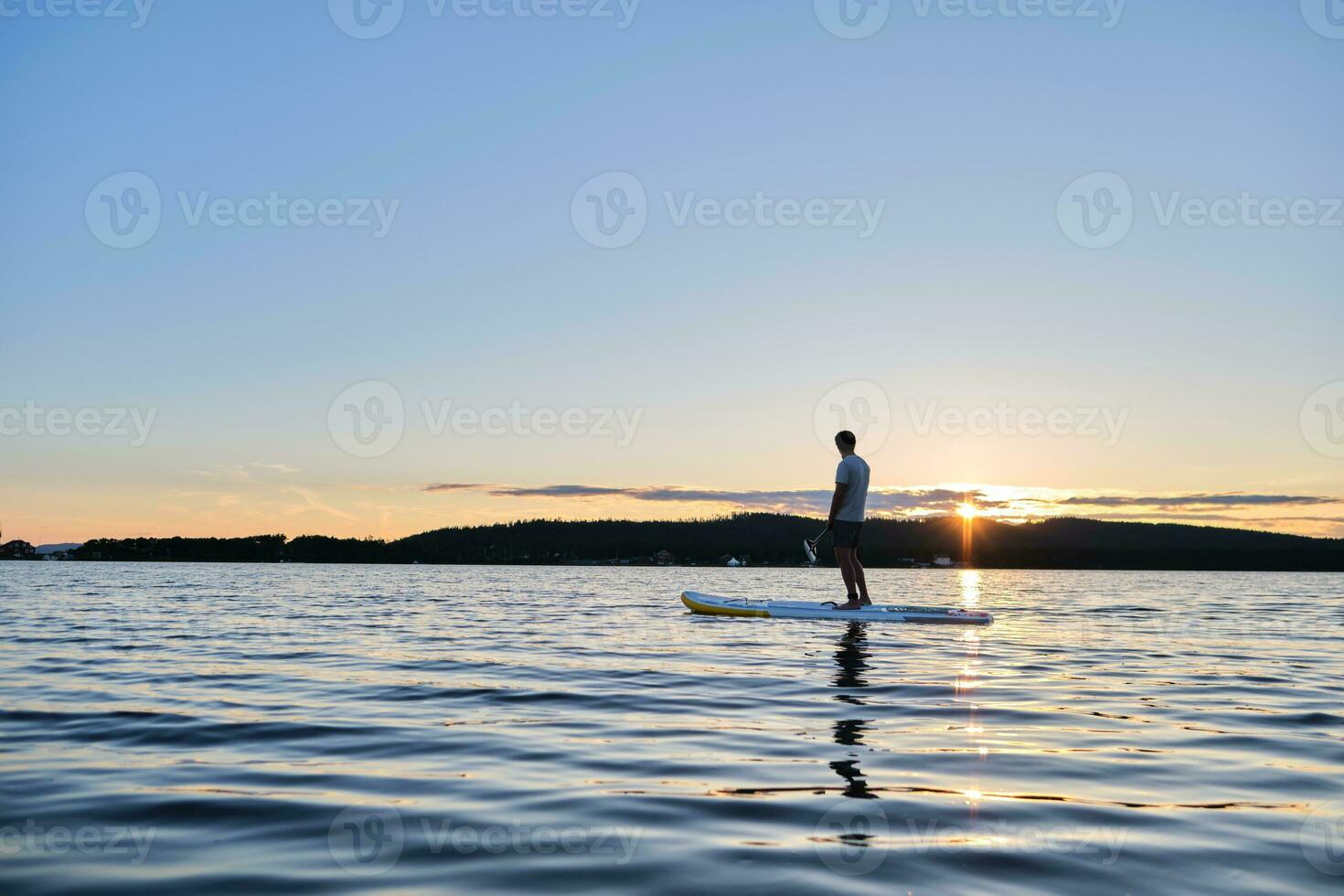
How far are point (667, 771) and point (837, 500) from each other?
1164cm

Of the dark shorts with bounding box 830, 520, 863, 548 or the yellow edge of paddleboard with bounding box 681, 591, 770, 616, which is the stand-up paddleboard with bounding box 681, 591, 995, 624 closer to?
the yellow edge of paddleboard with bounding box 681, 591, 770, 616

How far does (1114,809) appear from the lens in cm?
496

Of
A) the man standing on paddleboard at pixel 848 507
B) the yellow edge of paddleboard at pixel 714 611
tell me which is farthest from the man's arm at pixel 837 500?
the yellow edge of paddleboard at pixel 714 611

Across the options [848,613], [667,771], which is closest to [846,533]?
[848,613]

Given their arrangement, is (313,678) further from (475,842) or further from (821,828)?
(821,828)

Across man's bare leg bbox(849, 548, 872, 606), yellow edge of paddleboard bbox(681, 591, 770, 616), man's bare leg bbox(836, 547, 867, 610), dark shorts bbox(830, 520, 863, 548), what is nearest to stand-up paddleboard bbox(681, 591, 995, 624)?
yellow edge of paddleboard bbox(681, 591, 770, 616)

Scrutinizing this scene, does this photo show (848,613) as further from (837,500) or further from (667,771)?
(667,771)

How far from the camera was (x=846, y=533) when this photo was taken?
17.0 m

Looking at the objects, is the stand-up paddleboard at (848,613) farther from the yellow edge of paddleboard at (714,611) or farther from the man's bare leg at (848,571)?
the man's bare leg at (848,571)

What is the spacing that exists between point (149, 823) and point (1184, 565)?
5694 inches

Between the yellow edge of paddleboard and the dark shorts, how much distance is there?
2560 millimetres

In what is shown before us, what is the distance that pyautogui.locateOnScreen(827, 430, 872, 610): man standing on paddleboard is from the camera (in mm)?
16953

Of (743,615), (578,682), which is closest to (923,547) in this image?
(743,615)

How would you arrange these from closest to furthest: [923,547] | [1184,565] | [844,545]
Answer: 1. [844,545]
2. [1184,565]
3. [923,547]
